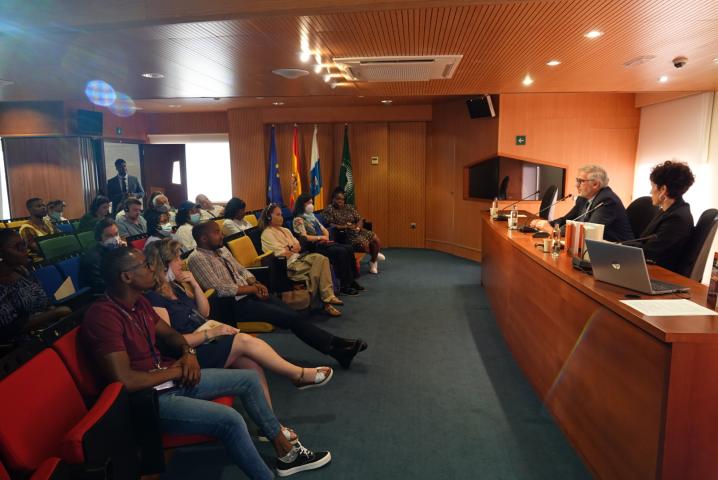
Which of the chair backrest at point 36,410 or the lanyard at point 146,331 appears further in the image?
the lanyard at point 146,331

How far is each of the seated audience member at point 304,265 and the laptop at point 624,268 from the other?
2.95 meters

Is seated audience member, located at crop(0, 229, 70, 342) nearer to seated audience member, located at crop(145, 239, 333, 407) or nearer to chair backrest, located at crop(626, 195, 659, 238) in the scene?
seated audience member, located at crop(145, 239, 333, 407)

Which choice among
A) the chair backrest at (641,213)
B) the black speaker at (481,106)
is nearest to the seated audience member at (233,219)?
the black speaker at (481,106)

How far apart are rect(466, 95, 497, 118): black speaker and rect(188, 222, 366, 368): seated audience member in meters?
4.73

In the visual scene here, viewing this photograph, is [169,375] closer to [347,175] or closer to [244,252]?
[244,252]

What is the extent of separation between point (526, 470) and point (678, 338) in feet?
3.69

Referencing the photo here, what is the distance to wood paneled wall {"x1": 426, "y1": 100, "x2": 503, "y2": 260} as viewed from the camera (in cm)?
743

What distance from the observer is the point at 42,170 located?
789cm

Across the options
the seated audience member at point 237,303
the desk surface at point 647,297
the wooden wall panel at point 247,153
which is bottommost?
the seated audience member at point 237,303

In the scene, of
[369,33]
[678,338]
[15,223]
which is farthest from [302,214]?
[678,338]

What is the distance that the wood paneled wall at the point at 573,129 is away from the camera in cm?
682

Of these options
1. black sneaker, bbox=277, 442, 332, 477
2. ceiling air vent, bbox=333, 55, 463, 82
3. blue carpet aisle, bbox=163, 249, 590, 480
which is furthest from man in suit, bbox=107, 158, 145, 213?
black sneaker, bbox=277, 442, 332, 477

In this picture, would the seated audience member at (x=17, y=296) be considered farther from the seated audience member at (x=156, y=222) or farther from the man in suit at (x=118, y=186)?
the man in suit at (x=118, y=186)

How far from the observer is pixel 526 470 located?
7.57 feet
